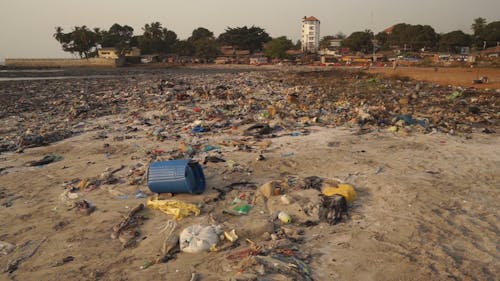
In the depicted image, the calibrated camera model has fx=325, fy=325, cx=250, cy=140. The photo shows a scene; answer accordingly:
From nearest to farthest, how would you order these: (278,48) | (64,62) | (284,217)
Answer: (284,217), (278,48), (64,62)

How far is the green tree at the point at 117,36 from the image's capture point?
5647 centimetres

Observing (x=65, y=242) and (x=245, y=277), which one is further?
(x=65, y=242)

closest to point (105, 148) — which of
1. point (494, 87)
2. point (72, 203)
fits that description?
point (72, 203)

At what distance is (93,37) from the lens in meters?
51.5

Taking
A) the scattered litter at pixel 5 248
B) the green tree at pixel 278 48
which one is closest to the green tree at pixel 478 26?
the green tree at pixel 278 48

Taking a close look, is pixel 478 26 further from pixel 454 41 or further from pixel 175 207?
pixel 175 207

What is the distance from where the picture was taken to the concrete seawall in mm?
45062

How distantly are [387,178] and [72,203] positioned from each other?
3829 mm

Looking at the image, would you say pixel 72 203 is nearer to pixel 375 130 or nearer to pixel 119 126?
pixel 119 126

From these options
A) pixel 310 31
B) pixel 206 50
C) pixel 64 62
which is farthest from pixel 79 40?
pixel 310 31

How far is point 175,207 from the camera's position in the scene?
342cm

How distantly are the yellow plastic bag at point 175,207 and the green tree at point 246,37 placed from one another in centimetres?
5412

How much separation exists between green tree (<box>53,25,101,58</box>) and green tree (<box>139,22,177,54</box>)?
23.7 ft

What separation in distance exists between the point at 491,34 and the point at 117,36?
61986mm
